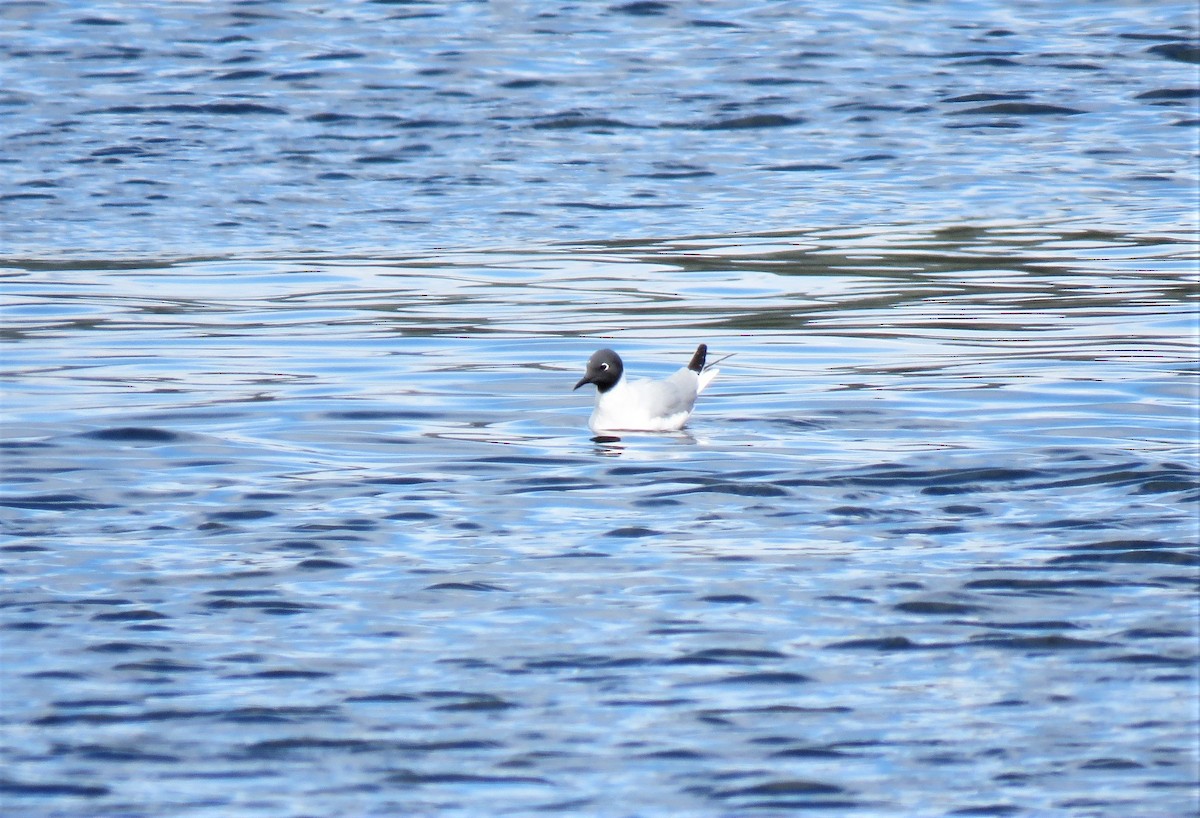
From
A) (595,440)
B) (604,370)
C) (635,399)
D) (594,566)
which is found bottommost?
(595,440)

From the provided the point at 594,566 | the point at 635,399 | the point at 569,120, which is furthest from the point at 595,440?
the point at 569,120

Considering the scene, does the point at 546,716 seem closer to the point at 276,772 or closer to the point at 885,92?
the point at 276,772

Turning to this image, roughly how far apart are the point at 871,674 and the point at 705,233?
12418 mm

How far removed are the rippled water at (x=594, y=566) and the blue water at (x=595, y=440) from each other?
0.10 feet

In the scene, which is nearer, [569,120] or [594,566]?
[594,566]

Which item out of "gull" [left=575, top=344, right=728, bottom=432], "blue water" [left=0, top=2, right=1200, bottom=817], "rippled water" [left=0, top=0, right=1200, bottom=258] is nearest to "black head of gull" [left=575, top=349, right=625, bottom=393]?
"gull" [left=575, top=344, right=728, bottom=432]

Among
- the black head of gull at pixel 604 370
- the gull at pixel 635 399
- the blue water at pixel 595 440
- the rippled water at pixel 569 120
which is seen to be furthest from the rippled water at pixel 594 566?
the rippled water at pixel 569 120

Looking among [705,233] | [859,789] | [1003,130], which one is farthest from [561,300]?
[859,789]

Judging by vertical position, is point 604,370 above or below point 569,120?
above

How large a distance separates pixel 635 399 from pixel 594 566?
334cm

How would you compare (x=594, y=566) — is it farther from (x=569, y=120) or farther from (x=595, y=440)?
(x=569, y=120)

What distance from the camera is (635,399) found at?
12.3 metres

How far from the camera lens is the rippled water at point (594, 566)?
686 cm

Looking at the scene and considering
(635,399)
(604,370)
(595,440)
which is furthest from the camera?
(604,370)
